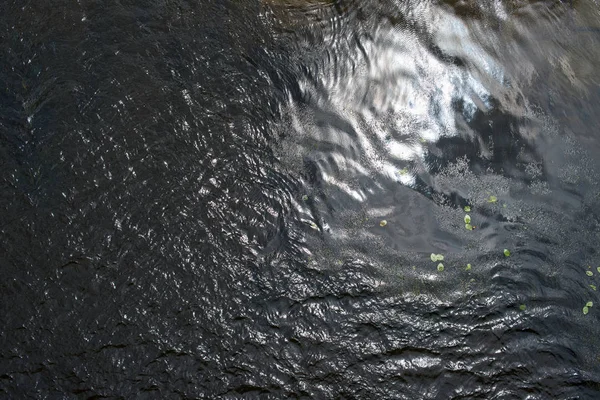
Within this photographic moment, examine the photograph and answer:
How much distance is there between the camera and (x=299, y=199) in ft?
16.5

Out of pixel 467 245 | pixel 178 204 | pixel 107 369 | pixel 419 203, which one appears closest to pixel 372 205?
pixel 419 203

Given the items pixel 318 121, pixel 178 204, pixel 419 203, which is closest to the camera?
pixel 178 204

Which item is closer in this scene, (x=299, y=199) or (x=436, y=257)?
(x=436, y=257)

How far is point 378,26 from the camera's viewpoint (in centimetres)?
609

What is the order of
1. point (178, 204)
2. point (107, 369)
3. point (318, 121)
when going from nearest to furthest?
1. point (107, 369)
2. point (178, 204)
3. point (318, 121)

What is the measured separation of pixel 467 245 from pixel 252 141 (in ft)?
6.48

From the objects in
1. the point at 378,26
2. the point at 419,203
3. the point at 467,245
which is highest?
the point at 378,26

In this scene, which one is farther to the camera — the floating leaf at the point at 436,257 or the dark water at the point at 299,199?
the floating leaf at the point at 436,257

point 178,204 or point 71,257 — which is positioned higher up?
point 178,204

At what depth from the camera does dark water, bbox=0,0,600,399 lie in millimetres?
4266

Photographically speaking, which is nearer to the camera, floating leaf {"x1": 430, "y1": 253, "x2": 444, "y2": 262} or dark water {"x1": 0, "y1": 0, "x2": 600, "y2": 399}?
dark water {"x1": 0, "y1": 0, "x2": 600, "y2": 399}

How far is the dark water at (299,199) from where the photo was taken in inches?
168

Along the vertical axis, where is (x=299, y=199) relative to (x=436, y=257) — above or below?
above

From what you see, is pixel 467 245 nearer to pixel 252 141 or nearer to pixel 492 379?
pixel 492 379
